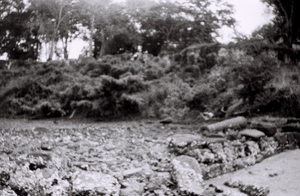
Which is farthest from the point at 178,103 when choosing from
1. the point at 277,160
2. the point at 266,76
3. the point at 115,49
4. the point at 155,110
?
the point at 115,49

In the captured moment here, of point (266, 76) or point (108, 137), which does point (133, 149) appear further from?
point (266, 76)

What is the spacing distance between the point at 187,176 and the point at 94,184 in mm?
1204

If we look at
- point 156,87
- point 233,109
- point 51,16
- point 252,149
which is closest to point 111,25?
point 51,16

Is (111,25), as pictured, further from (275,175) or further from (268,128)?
(275,175)

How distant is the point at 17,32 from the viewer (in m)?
14.4

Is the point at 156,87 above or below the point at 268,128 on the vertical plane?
above

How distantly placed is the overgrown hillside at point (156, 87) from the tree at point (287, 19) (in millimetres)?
976

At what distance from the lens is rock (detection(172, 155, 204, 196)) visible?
3.37 metres

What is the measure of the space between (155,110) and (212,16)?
6.22 m

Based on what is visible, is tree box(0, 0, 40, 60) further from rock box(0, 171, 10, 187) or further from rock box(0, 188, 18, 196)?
rock box(0, 188, 18, 196)

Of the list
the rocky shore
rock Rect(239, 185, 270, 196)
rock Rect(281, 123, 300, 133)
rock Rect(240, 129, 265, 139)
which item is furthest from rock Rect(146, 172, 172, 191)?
rock Rect(281, 123, 300, 133)

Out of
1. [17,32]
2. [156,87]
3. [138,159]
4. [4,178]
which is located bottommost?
[138,159]

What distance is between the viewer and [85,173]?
342 cm

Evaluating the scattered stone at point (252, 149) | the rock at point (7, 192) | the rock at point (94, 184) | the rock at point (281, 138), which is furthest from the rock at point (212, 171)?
the rock at point (7, 192)
